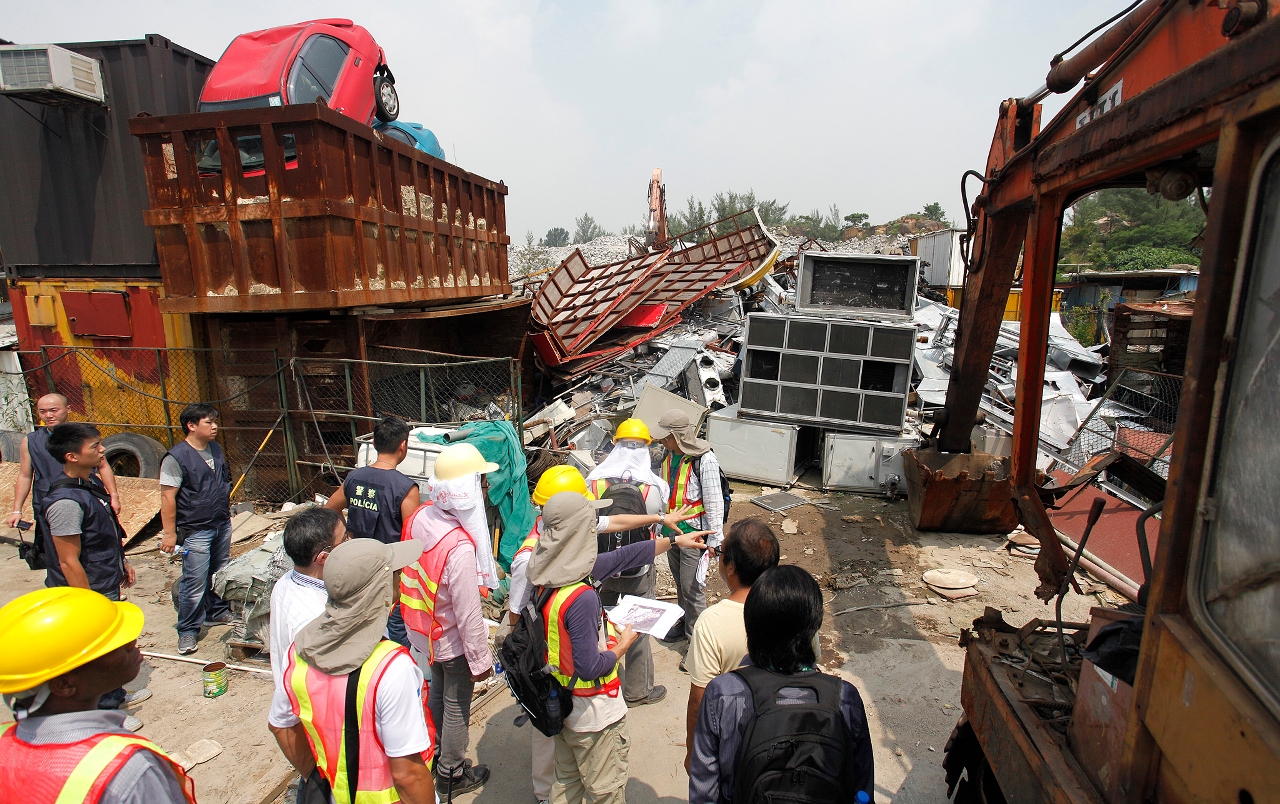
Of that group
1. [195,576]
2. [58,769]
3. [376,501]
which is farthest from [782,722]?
[195,576]

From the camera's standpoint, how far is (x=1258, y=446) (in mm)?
1253

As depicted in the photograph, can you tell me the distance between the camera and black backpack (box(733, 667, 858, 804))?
1.58m

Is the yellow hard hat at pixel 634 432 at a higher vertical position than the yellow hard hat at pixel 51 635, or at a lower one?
lower

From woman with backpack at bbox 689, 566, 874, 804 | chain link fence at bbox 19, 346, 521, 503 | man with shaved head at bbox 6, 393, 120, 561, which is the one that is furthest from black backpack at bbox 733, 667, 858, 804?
chain link fence at bbox 19, 346, 521, 503

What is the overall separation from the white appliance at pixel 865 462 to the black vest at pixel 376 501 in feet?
17.9

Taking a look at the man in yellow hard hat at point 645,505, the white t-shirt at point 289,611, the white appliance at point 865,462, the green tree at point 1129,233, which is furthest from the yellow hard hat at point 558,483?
the green tree at point 1129,233

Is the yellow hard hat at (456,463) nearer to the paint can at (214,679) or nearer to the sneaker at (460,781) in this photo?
the sneaker at (460,781)

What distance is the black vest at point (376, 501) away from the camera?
3580 mm

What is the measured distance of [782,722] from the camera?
1618 millimetres

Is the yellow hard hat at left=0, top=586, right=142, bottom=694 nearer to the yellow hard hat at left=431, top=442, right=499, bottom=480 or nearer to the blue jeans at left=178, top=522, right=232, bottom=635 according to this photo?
the yellow hard hat at left=431, top=442, right=499, bottom=480

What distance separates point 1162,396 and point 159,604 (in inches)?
421

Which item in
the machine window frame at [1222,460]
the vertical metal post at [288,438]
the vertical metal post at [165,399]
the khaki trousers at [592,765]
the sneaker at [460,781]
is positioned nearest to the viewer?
the machine window frame at [1222,460]

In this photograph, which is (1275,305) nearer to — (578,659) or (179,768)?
(578,659)

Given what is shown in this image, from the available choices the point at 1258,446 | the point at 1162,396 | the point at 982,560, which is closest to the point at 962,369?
the point at 982,560
